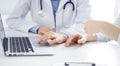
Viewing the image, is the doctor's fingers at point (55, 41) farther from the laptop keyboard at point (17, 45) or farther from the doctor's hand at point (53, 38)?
the laptop keyboard at point (17, 45)

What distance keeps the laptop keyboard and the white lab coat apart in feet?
0.97

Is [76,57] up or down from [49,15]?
down

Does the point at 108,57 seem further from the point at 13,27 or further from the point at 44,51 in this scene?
the point at 13,27

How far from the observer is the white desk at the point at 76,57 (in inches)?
32.4

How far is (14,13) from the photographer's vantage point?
4.83 ft

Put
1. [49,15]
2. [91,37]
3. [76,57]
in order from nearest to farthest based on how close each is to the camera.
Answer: [76,57] < [91,37] < [49,15]

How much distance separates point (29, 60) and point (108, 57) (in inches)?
12.3

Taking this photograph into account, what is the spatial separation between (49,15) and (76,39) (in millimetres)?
432

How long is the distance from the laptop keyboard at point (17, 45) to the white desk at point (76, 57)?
0.04 meters

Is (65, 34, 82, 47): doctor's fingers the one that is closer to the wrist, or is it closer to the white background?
the wrist

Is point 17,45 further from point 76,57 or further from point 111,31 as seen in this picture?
point 111,31

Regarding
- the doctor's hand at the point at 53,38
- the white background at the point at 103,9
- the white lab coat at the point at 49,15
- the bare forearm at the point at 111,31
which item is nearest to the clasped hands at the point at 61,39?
the doctor's hand at the point at 53,38

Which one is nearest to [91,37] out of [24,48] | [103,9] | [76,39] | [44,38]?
[76,39]

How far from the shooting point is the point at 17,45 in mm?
1015
